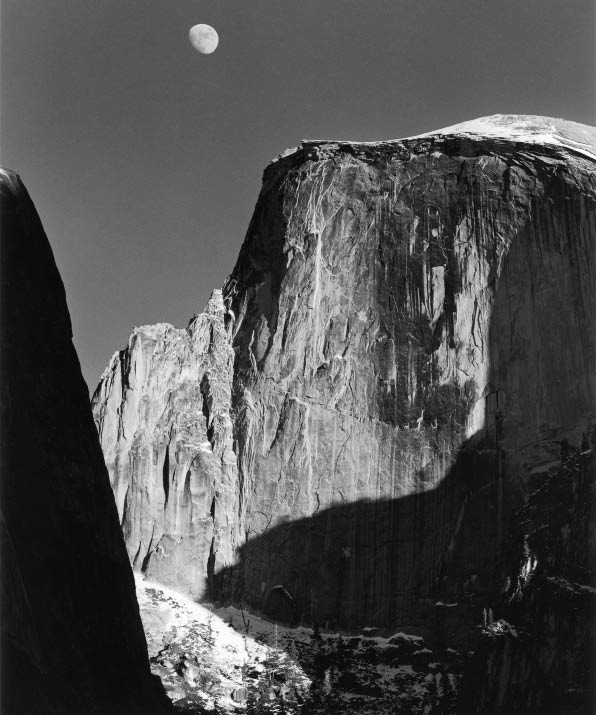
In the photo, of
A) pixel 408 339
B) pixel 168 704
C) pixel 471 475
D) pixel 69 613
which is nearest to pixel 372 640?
pixel 471 475

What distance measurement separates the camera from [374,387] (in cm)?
10238

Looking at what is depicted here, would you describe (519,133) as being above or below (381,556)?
above

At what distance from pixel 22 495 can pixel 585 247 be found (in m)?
67.9

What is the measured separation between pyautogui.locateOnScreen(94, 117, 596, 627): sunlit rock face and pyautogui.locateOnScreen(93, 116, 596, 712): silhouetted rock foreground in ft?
0.50

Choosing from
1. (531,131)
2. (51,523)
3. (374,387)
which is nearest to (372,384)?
(374,387)

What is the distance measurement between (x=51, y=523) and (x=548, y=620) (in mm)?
45899

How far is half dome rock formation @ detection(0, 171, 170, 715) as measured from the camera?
3822 centimetres

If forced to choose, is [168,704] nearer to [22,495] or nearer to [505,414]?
[22,495]

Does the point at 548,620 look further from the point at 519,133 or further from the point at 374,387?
the point at 519,133

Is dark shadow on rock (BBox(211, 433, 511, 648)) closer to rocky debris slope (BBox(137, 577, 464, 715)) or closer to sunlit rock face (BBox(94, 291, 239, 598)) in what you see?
rocky debris slope (BBox(137, 577, 464, 715))

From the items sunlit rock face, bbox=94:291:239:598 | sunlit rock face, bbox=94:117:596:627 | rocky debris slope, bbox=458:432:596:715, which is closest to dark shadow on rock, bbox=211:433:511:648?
sunlit rock face, bbox=94:117:596:627

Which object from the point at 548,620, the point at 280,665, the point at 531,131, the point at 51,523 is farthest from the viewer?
the point at 531,131

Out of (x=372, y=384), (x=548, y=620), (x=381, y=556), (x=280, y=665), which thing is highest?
(x=372, y=384)

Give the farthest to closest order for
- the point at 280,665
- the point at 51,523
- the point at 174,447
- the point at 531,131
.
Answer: the point at 531,131 < the point at 174,447 < the point at 280,665 < the point at 51,523
